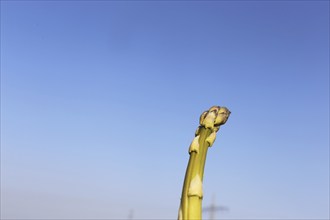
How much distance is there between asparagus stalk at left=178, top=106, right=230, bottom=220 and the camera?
178 cm

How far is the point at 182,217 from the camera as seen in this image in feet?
5.87

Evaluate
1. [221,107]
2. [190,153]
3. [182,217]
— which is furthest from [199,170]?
[221,107]

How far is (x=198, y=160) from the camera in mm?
1866

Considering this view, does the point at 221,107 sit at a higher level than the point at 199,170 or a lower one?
higher

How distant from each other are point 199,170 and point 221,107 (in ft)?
1.16

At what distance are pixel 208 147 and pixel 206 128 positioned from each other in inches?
3.9

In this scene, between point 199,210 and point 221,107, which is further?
point 221,107

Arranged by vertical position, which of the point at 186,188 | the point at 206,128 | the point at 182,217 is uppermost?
the point at 206,128

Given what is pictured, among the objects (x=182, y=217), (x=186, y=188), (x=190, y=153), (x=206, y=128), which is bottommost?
(x=182, y=217)

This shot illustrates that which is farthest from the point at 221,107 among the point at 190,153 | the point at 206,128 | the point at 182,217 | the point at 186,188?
the point at 182,217

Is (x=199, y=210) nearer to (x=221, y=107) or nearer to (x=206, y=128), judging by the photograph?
(x=206, y=128)

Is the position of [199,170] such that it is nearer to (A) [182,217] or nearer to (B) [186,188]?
(B) [186,188]

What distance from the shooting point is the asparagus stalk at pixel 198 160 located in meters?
1.78

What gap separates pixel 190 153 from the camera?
1.90 meters
